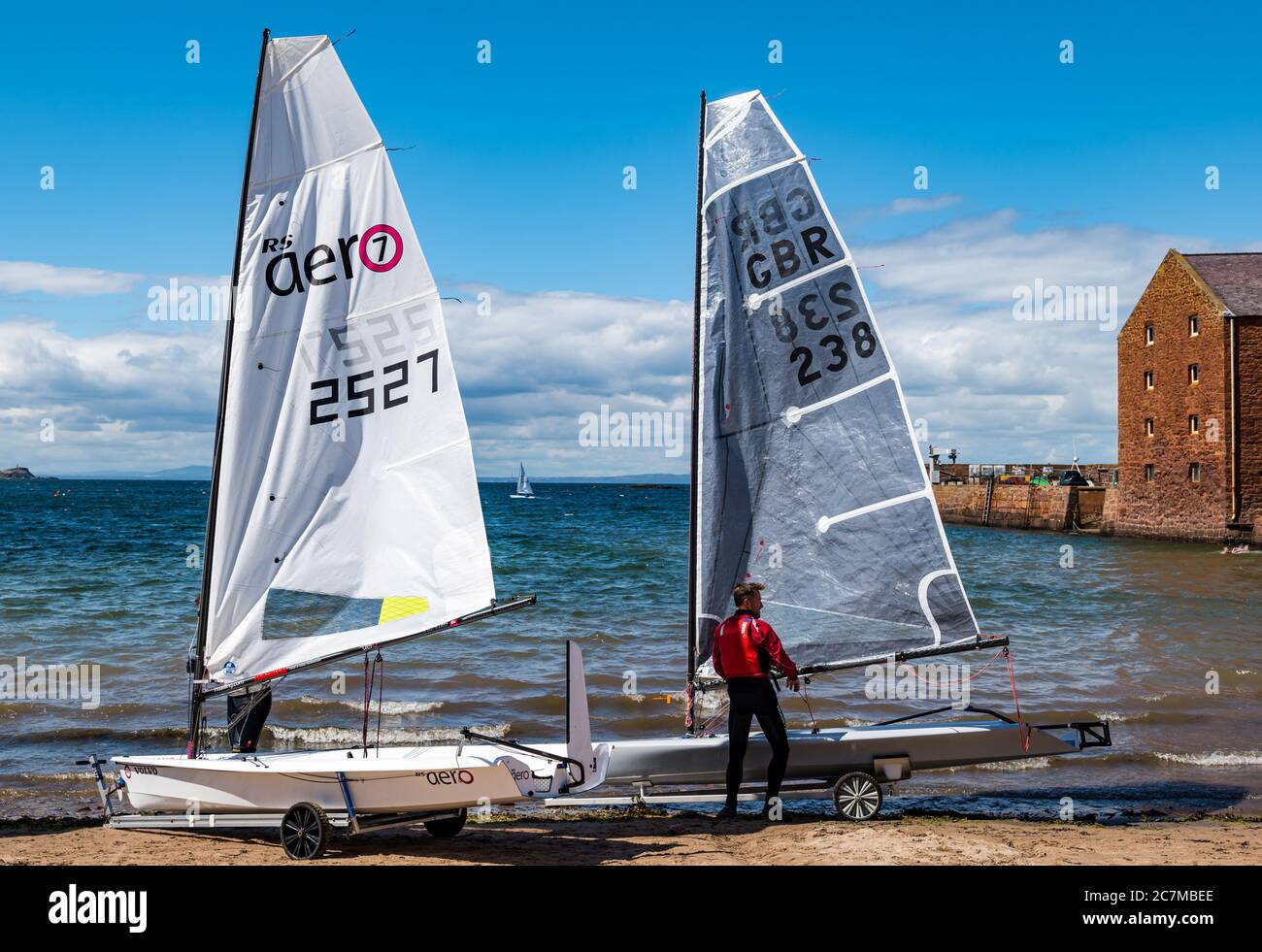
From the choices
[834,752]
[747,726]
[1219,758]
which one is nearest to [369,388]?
[747,726]

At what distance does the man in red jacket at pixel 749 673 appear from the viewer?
8297 mm

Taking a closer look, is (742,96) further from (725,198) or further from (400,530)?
(400,530)

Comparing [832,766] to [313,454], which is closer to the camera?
[313,454]

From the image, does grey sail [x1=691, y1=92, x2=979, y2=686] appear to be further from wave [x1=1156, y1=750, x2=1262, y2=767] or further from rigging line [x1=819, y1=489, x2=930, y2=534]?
wave [x1=1156, y1=750, x2=1262, y2=767]

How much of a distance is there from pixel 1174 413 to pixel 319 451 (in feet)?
143

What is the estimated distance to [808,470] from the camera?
30.2ft

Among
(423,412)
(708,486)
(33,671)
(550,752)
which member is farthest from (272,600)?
(33,671)

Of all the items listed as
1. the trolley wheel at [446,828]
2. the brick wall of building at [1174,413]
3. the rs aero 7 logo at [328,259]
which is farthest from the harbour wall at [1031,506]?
the rs aero 7 logo at [328,259]

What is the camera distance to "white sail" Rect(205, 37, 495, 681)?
26.9 ft

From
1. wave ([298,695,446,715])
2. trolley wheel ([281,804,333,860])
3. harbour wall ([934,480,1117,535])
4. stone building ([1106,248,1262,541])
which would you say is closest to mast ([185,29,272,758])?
trolley wheel ([281,804,333,860])

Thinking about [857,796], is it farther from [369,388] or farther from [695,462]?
[369,388]

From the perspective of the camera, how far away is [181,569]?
107ft

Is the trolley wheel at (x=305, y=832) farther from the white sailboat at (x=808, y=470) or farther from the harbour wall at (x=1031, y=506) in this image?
the harbour wall at (x=1031, y=506)

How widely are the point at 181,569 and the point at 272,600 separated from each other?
26557 mm
